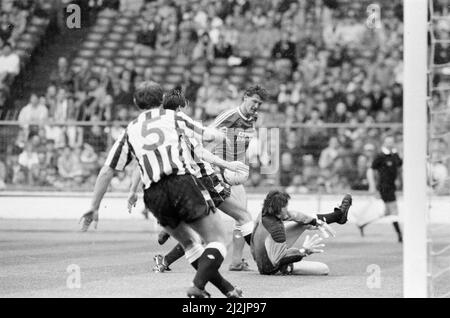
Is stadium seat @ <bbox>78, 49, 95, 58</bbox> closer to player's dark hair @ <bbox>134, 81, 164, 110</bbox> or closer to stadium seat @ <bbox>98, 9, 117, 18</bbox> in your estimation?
stadium seat @ <bbox>98, 9, 117, 18</bbox>

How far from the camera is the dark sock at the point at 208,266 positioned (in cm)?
791

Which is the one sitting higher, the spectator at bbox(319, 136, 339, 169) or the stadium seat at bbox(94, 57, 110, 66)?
the stadium seat at bbox(94, 57, 110, 66)

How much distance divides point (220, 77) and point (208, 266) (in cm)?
1563

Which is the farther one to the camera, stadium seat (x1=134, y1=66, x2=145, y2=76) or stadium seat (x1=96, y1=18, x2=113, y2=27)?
stadium seat (x1=96, y1=18, x2=113, y2=27)

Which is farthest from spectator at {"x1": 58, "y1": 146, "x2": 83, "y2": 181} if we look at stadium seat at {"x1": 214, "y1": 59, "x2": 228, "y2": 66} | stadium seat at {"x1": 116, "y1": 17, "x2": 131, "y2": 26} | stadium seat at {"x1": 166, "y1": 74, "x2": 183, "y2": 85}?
stadium seat at {"x1": 116, "y1": 17, "x2": 131, "y2": 26}

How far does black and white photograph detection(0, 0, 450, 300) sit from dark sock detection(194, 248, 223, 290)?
12 mm

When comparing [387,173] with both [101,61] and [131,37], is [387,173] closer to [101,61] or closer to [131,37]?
[101,61]

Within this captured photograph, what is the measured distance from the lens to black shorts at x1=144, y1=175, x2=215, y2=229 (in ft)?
25.8

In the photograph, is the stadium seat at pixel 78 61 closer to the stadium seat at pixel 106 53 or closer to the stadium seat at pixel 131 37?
the stadium seat at pixel 106 53

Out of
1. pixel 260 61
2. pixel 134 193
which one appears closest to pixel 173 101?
pixel 134 193

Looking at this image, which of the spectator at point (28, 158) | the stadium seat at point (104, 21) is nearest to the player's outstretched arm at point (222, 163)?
the spectator at point (28, 158)

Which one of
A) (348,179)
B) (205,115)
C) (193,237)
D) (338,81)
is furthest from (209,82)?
(193,237)

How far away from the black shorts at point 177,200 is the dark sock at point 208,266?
296 millimetres

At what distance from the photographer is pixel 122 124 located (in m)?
19.7
